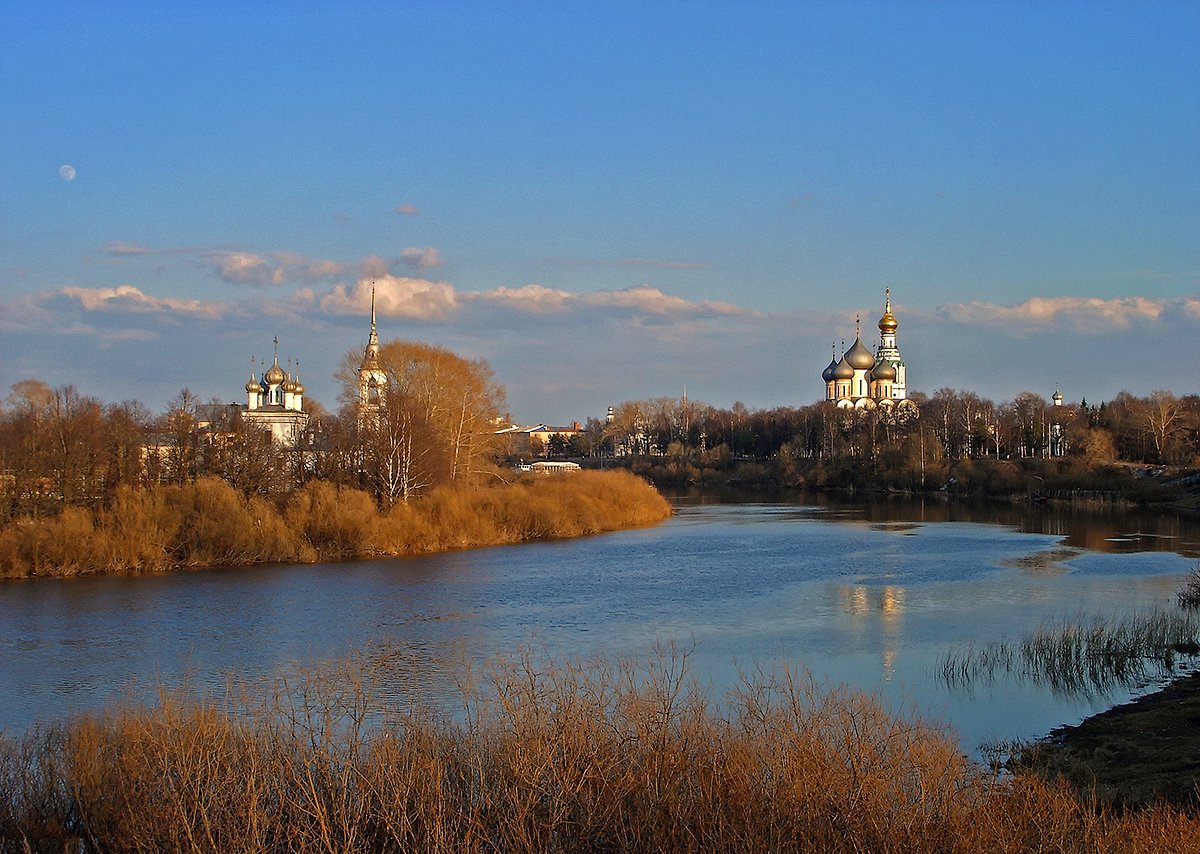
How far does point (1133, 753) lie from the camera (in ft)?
30.3

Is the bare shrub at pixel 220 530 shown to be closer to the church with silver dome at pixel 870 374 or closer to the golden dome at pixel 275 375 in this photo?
the golden dome at pixel 275 375

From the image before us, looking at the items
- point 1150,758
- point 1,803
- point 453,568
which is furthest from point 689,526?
point 1,803

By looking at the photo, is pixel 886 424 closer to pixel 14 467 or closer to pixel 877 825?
pixel 14 467

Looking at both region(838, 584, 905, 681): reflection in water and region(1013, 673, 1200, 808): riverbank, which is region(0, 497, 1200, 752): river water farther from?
region(1013, 673, 1200, 808): riverbank

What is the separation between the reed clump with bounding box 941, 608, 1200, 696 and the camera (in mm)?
12398

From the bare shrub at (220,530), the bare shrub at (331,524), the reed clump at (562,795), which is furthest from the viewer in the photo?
the bare shrub at (331,524)

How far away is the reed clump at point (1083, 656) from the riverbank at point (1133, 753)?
1.04 m

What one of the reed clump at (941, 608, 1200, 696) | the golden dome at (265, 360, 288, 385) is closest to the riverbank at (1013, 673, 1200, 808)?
the reed clump at (941, 608, 1200, 696)

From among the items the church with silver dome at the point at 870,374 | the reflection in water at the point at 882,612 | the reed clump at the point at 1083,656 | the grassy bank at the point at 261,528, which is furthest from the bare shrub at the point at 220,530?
the church with silver dome at the point at 870,374

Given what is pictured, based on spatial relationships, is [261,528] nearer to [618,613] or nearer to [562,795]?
[618,613]

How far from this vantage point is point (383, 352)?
35219 millimetres

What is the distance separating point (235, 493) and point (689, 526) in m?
14.4

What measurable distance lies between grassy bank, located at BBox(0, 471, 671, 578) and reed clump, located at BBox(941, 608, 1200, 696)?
14.8 m

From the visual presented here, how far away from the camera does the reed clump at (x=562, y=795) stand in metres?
5.88
